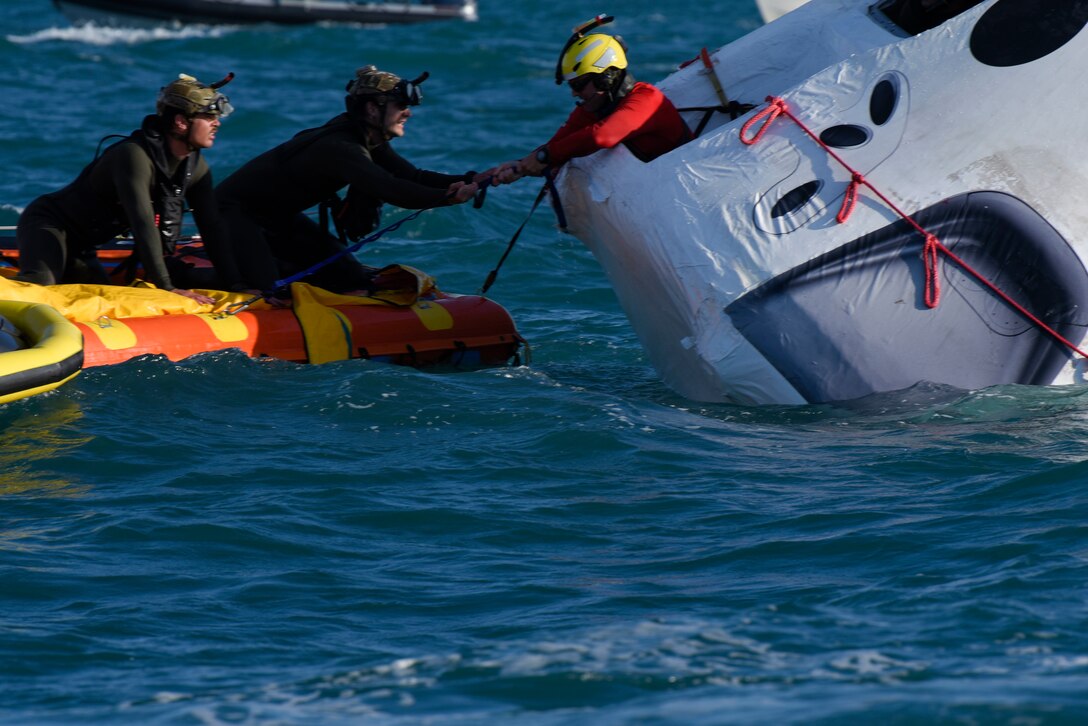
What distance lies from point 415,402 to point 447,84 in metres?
12.7

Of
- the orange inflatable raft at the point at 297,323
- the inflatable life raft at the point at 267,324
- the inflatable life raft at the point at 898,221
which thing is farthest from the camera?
the orange inflatable raft at the point at 297,323

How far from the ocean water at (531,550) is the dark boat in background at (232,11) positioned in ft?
57.5

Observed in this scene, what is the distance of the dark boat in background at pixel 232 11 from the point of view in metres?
23.5

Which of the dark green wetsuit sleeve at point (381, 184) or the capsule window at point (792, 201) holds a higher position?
the dark green wetsuit sleeve at point (381, 184)

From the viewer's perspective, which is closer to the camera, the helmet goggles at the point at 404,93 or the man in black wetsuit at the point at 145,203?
the man in black wetsuit at the point at 145,203

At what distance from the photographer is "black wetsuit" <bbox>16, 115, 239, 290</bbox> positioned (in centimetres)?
673

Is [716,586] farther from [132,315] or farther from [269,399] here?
[132,315]

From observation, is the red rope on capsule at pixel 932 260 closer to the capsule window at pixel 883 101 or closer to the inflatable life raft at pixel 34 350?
the capsule window at pixel 883 101

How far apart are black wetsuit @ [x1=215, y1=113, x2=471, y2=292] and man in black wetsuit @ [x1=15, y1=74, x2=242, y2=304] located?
0.21 metres

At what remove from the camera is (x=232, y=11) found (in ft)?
78.5

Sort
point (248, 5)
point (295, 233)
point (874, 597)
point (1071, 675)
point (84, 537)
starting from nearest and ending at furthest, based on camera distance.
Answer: point (1071, 675) → point (874, 597) → point (84, 537) → point (295, 233) → point (248, 5)

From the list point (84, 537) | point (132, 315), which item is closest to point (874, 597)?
point (84, 537)

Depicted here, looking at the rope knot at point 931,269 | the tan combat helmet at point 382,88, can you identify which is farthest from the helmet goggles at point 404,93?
the rope knot at point 931,269

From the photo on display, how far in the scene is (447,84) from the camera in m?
18.5
